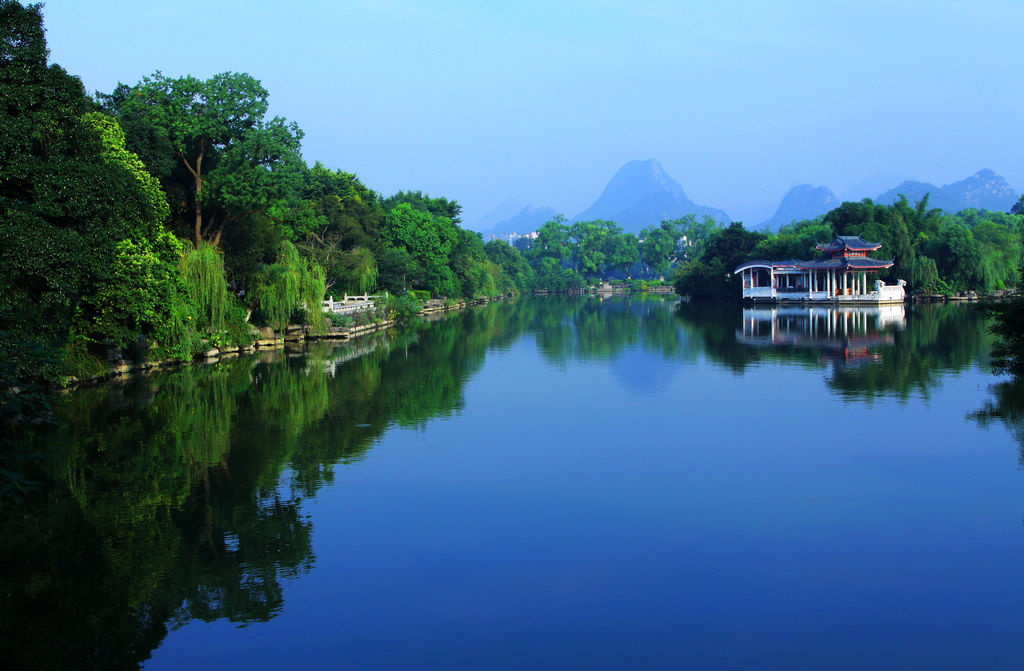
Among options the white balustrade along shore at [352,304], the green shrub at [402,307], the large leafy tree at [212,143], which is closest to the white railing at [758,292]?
the green shrub at [402,307]

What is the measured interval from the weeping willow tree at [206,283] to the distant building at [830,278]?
43.9 meters

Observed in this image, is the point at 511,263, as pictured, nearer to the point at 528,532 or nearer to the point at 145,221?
the point at 145,221

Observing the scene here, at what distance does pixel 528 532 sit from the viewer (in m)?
9.45

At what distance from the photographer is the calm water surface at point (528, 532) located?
6.88 metres

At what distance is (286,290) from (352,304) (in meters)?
9.35

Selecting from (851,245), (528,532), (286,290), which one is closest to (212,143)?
(286,290)


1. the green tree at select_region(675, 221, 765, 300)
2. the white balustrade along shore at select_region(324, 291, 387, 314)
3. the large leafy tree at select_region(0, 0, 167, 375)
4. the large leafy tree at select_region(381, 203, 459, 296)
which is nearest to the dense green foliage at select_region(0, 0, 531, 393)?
the large leafy tree at select_region(0, 0, 167, 375)

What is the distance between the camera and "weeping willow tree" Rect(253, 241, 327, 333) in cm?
3039

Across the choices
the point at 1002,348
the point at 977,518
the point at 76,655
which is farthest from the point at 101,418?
Result: the point at 1002,348

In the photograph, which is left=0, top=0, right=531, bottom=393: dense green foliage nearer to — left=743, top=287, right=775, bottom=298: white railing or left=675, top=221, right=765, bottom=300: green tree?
left=743, top=287, right=775, bottom=298: white railing

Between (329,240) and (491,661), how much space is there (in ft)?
136

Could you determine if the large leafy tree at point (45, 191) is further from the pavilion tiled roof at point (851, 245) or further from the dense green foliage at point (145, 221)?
the pavilion tiled roof at point (851, 245)

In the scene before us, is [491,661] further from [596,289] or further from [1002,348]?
[596,289]

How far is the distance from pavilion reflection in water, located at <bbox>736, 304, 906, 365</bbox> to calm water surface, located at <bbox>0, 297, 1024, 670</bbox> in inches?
359
